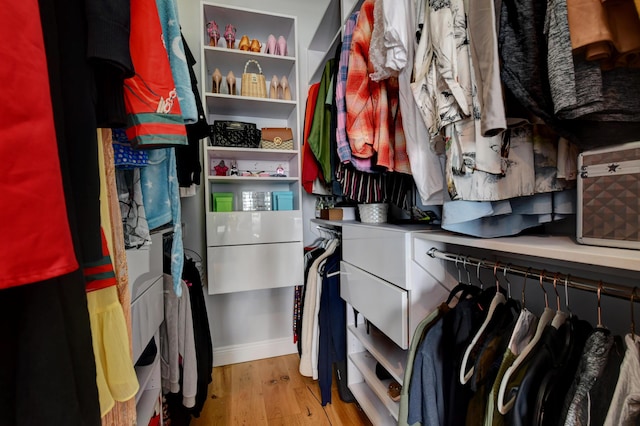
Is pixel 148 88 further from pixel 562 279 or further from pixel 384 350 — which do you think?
pixel 384 350

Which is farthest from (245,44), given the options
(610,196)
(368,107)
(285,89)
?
(610,196)

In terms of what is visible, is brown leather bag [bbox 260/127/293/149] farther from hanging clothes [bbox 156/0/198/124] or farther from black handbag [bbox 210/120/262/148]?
hanging clothes [bbox 156/0/198/124]

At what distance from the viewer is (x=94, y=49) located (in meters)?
0.41

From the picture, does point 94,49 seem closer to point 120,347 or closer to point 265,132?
point 120,347

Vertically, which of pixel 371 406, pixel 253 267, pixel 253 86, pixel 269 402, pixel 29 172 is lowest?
pixel 269 402

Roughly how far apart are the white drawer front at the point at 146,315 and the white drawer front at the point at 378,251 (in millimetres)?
812

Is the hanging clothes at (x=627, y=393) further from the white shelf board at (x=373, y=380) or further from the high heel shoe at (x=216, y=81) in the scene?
the high heel shoe at (x=216, y=81)

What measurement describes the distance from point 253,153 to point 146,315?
1171mm

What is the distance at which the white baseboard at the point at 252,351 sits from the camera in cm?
188

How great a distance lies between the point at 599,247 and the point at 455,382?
457 millimetres

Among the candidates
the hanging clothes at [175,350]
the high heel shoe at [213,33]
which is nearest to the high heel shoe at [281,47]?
the high heel shoe at [213,33]

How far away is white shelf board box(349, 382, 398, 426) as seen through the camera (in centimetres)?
117

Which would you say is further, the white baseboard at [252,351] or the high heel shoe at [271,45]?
the white baseboard at [252,351]

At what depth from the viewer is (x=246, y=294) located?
6.48 feet
